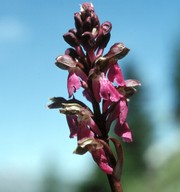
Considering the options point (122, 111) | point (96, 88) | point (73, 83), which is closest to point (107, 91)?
point (96, 88)

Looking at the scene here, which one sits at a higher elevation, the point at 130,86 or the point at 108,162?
the point at 130,86

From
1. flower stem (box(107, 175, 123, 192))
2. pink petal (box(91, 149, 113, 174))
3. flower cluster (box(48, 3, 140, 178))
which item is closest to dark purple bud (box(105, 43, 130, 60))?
flower cluster (box(48, 3, 140, 178))

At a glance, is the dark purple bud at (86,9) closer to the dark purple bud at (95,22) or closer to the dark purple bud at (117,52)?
the dark purple bud at (95,22)

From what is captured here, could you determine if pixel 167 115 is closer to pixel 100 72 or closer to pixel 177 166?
pixel 177 166

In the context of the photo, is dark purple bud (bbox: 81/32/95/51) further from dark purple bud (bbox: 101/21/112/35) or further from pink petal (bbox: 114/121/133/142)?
pink petal (bbox: 114/121/133/142)

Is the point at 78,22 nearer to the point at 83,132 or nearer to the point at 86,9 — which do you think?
the point at 86,9

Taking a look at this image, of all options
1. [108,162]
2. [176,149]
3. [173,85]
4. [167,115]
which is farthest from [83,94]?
[173,85]

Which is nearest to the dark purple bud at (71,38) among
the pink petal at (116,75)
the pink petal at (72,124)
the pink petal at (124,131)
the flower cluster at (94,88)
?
the flower cluster at (94,88)

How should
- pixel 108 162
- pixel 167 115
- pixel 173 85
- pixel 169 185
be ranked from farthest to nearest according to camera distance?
pixel 173 85
pixel 167 115
pixel 169 185
pixel 108 162
